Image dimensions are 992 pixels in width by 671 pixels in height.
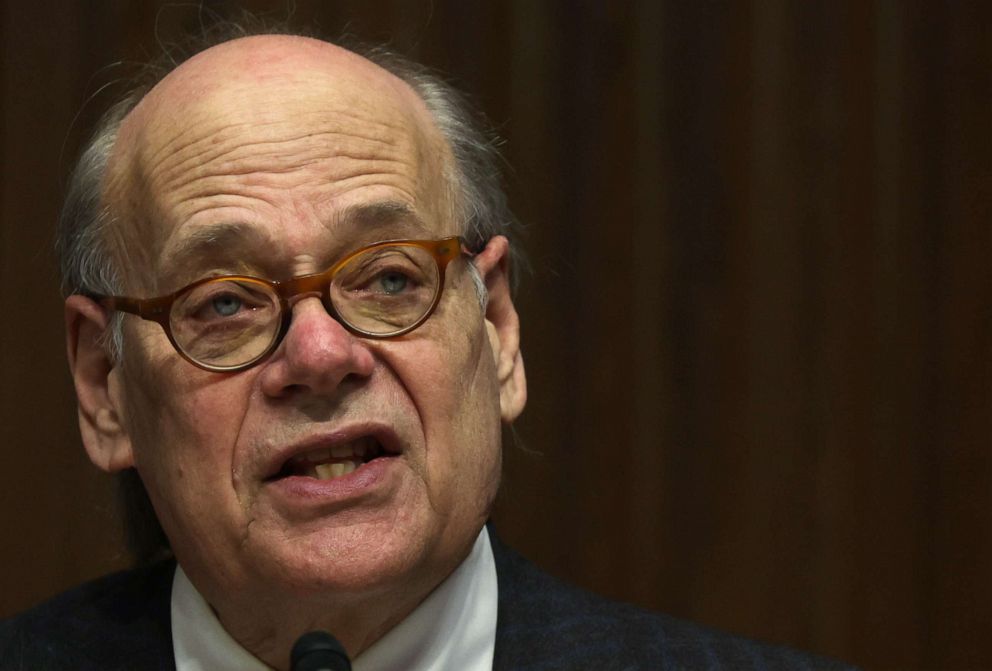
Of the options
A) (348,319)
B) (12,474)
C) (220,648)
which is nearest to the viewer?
(348,319)

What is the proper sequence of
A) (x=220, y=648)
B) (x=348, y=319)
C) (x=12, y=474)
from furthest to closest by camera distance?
(x=12, y=474) → (x=220, y=648) → (x=348, y=319)

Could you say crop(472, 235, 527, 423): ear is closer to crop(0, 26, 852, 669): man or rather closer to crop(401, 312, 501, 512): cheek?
crop(0, 26, 852, 669): man

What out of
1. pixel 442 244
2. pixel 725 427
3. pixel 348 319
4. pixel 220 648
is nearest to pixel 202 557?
pixel 220 648

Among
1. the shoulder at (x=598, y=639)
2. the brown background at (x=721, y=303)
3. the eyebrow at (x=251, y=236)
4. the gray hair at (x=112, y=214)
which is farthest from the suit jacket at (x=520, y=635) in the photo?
the brown background at (x=721, y=303)

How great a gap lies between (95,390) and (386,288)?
0.54 metres

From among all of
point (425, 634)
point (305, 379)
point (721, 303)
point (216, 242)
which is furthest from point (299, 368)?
point (721, 303)

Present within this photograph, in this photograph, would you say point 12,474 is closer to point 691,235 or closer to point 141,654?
point 141,654

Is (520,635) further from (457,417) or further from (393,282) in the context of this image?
(393,282)

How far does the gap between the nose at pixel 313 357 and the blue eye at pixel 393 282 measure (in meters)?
0.11

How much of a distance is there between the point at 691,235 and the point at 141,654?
141 centimetres

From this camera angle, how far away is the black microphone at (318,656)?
1496 millimetres

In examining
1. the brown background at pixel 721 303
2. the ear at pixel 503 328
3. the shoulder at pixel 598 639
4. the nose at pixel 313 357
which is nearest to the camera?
the nose at pixel 313 357

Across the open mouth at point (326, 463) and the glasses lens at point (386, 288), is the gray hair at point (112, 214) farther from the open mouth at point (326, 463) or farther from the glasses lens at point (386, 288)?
the open mouth at point (326, 463)

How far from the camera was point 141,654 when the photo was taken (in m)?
2.21
